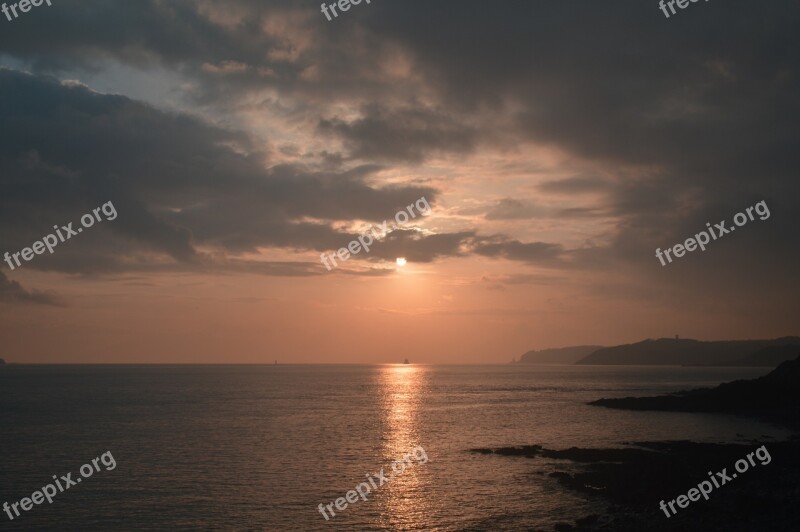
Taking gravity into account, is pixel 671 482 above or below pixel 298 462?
below

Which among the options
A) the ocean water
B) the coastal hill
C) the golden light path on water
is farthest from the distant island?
the coastal hill

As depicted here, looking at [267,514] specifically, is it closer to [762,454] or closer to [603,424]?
[762,454]

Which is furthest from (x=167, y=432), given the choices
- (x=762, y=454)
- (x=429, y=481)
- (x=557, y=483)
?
(x=762, y=454)

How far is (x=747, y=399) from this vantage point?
10444 centimetres

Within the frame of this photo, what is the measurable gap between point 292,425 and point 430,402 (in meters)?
56.4

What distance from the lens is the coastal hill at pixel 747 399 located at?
9762 centimetres

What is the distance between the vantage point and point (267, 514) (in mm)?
41188

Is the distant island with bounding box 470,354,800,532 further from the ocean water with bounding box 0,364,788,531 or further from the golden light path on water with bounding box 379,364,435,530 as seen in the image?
the golden light path on water with bounding box 379,364,435,530

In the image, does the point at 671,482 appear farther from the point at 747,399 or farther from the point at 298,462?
the point at 747,399

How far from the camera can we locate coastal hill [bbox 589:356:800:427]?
320 ft

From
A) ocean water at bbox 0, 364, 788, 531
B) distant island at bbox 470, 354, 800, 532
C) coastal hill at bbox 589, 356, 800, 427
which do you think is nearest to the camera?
distant island at bbox 470, 354, 800, 532

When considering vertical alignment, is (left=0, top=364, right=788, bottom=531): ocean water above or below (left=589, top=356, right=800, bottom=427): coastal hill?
above

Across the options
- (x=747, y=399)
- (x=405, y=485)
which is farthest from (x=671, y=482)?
(x=747, y=399)

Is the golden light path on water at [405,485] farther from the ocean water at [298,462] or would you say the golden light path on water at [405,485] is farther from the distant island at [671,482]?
the distant island at [671,482]
